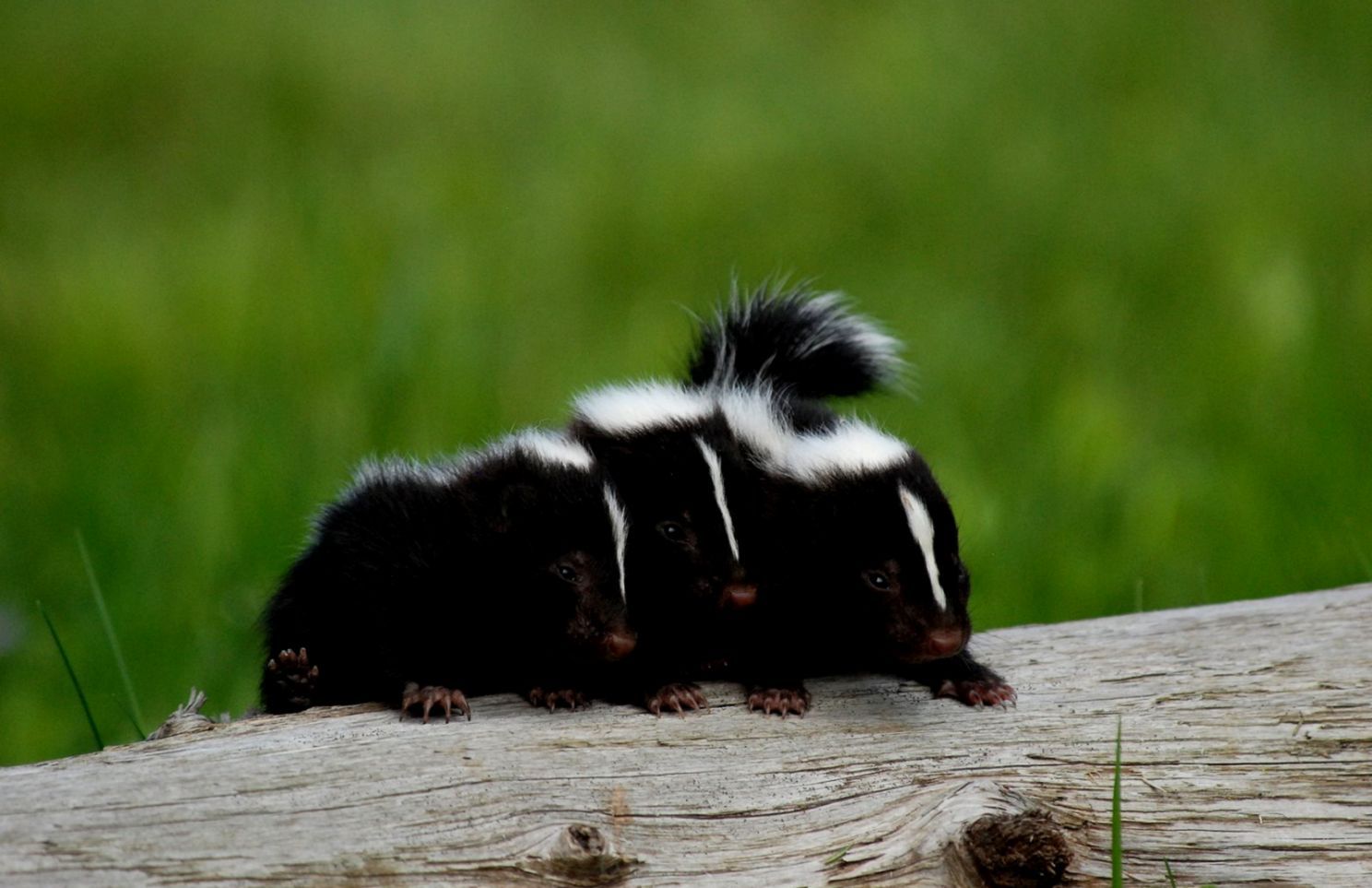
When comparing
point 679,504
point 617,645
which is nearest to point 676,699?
point 617,645

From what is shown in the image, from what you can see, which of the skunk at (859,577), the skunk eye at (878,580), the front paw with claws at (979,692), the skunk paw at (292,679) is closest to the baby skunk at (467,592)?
the skunk paw at (292,679)

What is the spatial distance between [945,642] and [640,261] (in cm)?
673

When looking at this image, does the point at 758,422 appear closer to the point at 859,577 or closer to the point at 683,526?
the point at 683,526

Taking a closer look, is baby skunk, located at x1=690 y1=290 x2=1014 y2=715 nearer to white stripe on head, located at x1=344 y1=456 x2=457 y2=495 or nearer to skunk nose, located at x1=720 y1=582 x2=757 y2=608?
skunk nose, located at x1=720 y1=582 x2=757 y2=608

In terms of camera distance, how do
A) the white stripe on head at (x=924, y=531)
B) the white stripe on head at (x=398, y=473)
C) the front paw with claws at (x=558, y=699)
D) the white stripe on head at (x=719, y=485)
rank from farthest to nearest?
the white stripe on head at (x=398, y=473) → the white stripe on head at (x=719, y=485) → the white stripe on head at (x=924, y=531) → the front paw with claws at (x=558, y=699)

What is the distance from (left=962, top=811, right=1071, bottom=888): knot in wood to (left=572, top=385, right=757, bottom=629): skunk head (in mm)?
950

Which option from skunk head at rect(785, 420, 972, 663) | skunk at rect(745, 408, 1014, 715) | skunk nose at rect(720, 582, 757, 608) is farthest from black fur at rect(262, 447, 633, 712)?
skunk head at rect(785, 420, 972, 663)

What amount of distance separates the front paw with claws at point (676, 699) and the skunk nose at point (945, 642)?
616 millimetres

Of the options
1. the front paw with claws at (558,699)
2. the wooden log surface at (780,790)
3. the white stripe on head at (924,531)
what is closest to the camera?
the wooden log surface at (780,790)

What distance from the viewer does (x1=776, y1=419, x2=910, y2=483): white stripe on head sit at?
15.3 ft

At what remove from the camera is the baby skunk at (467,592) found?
4367 millimetres

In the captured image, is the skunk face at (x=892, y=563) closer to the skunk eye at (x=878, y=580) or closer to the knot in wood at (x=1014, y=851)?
the skunk eye at (x=878, y=580)


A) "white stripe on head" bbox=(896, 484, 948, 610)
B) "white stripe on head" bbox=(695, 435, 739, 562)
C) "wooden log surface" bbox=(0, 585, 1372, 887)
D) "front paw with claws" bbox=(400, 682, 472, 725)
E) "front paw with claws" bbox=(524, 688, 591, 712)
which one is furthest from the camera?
"white stripe on head" bbox=(695, 435, 739, 562)

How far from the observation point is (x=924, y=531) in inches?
177
